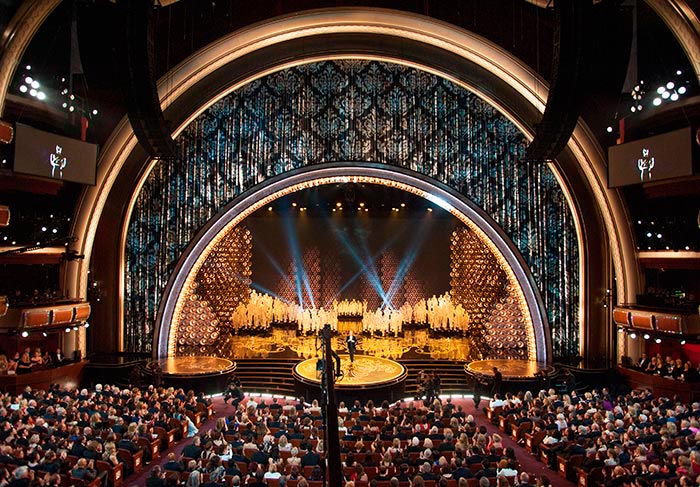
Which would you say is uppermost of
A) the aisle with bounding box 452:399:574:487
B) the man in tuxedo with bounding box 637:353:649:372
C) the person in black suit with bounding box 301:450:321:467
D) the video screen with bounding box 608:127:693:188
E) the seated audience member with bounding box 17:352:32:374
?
the video screen with bounding box 608:127:693:188

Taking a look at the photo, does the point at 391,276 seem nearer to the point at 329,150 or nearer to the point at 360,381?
the point at 329,150

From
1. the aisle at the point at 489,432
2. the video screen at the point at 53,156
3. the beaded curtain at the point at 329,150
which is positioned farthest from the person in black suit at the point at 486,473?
the video screen at the point at 53,156

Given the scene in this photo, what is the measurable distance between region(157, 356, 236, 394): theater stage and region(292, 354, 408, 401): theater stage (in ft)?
7.91

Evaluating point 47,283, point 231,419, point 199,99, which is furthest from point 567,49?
point 47,283

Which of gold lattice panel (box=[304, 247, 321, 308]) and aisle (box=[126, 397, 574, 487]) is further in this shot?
gold lattice panel (box=[304, 247, 321, 308])

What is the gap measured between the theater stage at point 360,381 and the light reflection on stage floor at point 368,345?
270 centimetres

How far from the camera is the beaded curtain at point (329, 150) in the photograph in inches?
766

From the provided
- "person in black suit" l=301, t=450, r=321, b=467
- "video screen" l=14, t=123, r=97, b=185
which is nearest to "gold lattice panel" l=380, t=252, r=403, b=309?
"video screen" l=14, t=123, r=97, b=185

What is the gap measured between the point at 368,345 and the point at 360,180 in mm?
6704

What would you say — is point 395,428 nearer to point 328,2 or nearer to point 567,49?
point 567,49

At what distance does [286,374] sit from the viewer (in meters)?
19.0

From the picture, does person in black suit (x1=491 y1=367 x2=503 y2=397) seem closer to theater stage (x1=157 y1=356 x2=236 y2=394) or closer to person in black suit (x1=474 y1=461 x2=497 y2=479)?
person in black suit (x1=474 y1=461 x2=497 y2=479)

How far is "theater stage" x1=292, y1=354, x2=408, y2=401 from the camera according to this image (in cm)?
1581

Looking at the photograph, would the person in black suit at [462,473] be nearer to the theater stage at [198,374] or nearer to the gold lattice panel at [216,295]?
the theater stage at [198,374]
